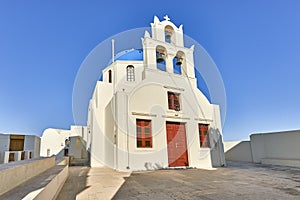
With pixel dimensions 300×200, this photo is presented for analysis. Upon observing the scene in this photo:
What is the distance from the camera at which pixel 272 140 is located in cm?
1377

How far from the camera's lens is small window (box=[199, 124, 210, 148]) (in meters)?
12.1

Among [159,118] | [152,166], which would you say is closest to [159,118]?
[159,118]

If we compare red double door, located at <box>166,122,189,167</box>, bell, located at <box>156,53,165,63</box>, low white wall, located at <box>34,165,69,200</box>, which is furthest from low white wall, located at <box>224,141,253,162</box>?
low white wall, located at <box>34,165,69,200</box>

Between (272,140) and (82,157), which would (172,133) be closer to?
(272,140)

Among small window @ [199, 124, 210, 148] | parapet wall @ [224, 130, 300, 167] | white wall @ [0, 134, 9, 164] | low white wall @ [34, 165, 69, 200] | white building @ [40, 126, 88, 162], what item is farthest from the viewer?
white building @ [40, 126, 88, 162]

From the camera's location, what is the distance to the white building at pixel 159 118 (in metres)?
9.72

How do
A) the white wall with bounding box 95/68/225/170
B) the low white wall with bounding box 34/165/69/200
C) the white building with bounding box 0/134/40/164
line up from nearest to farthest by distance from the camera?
the low white wall with bounding box 34/165/69/200 < the white building with bounding box 0/134/40/164 < the white wall with bounding box 95/68/225/170

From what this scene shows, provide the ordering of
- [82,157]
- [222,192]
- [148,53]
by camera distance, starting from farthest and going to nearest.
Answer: [82,157] → [148,53] → [222,192]

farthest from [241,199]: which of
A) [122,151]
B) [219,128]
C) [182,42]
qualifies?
[182,42]

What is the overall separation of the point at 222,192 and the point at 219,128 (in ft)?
30.2

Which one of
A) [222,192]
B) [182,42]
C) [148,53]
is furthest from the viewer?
[182,42]

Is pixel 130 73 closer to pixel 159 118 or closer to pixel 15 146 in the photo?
pixel 159 118

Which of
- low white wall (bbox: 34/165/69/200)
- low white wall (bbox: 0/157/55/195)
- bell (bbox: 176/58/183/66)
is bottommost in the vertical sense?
low white wall (bbox: 34/165/69/200)

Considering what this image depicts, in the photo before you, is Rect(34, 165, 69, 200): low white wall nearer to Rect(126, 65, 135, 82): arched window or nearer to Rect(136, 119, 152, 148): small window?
Rect(136, 119, 152, 148): small window
